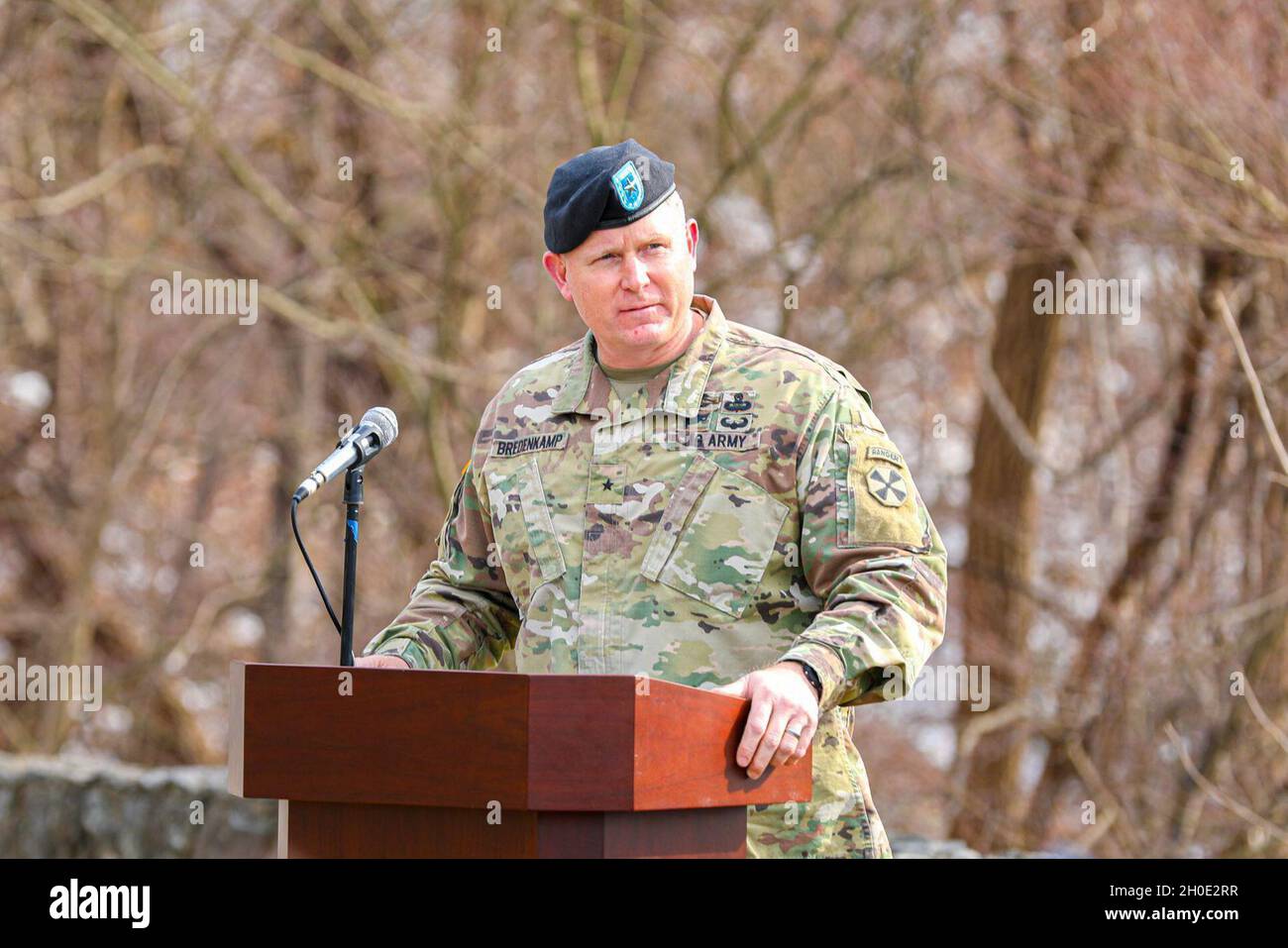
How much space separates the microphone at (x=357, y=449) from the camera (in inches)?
103

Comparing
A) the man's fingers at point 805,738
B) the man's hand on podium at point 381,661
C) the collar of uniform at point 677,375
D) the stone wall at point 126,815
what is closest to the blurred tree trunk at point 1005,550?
the stone wall at point 126,815

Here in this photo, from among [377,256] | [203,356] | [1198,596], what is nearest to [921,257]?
[1198,596]

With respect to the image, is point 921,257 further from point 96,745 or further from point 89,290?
point 96,745

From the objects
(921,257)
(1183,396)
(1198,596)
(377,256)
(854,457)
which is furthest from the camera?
(377,256)

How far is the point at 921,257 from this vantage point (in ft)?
29.3

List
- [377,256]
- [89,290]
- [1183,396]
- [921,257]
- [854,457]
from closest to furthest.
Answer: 1. [854,457]
2. [1183,396]
3. [921,257]
4. [377,256]
5. [89,290]

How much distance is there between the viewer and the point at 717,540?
2984 millimetres

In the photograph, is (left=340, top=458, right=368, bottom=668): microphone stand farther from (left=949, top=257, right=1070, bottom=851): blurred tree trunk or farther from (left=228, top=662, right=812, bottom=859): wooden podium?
(left=949, top=257, right=1070, bottom=851): blurred tree trunk

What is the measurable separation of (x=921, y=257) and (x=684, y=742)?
22.4 ft

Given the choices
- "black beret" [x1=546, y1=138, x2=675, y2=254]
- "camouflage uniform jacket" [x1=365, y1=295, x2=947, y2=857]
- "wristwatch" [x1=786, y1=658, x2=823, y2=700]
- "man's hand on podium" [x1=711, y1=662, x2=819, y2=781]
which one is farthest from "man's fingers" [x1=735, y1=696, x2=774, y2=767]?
"black beret" [x1=546, y1=138, x2=675, y2=254]

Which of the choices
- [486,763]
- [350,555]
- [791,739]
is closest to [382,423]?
[350,555]

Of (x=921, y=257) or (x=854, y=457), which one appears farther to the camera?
(x=921, y=257)

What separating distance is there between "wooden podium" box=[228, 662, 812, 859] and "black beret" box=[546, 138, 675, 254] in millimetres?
952
